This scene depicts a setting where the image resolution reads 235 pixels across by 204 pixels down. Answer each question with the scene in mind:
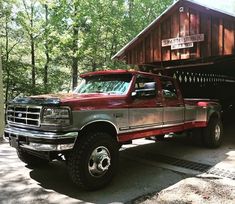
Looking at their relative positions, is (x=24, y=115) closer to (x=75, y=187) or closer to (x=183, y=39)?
(x=75, y=187)

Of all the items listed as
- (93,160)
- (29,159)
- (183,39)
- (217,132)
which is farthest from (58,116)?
(183,39)

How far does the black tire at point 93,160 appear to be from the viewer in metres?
4.29

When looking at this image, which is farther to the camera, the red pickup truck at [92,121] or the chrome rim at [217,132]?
the chrome rim at [217,132]

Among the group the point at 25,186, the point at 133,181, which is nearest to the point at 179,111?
the point at 133,181

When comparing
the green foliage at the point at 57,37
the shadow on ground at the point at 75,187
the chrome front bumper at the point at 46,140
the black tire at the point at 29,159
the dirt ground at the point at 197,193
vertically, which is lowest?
the dirt ground at the point at 197,193

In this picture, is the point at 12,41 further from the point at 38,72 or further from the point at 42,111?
the point at 42,111

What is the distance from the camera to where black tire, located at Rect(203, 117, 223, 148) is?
768cm

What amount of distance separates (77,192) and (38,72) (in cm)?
1811

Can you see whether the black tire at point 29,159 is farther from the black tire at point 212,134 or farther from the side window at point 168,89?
the black tire at point 212,134

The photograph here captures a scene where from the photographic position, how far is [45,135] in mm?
4160

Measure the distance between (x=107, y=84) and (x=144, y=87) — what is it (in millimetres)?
735

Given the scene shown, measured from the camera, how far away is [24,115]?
4.64 metres

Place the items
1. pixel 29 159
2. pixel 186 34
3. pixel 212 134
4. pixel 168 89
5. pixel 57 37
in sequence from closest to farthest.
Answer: pixel 29 159, pixel 168 89, pixel 212 134, pixel 186 34, pixel 57 37

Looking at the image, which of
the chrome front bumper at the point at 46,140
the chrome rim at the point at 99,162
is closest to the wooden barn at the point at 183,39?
the chrome rim at the point at 99,162
